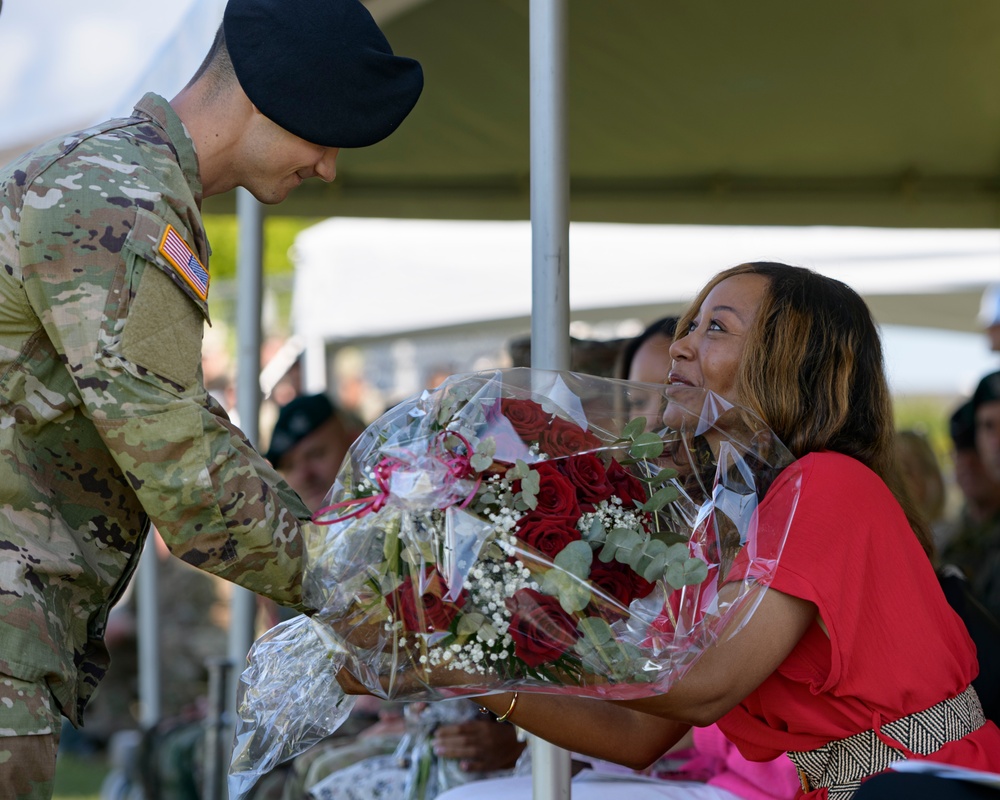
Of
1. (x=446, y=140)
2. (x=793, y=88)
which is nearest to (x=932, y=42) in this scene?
(x=793, y=88)

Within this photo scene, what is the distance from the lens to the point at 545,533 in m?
1.48

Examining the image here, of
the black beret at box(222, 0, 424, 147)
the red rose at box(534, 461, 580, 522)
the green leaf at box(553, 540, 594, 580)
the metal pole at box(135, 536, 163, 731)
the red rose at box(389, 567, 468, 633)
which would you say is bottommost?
the metal pole at box(135, 536, 163, 731)

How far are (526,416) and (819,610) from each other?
0.51 m

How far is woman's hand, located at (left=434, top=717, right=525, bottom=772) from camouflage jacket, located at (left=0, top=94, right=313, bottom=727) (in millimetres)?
1273

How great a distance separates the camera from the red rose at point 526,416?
1552 mm

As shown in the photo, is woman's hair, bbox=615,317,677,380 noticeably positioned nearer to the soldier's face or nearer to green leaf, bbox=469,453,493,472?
the soldier's face

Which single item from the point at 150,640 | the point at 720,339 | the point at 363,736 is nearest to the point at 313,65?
the point at 720,339

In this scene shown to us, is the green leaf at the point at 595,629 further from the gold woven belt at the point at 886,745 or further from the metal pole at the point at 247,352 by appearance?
the metal pole at the point at 247,352

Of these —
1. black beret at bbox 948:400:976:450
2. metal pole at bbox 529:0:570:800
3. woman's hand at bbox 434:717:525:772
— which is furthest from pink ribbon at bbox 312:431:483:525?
black beret at bbox 948:400:976:450

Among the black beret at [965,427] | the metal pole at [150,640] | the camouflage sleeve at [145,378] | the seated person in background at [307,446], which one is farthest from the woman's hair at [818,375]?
the metal pole at [150,640]

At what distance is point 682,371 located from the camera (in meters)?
2.08

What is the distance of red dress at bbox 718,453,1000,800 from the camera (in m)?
1.69

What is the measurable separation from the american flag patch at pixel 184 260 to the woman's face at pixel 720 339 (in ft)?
2.66

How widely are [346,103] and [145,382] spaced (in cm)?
53
